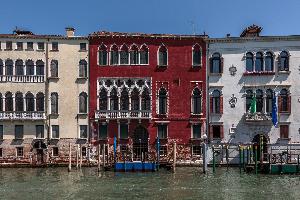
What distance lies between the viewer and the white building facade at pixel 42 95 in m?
39.7

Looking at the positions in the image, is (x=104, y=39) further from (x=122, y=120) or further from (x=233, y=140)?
(x=233, y=140)

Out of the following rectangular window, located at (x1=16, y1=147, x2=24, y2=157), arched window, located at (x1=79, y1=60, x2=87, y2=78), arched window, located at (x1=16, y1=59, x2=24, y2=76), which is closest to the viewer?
rectangular window, located at (x1=16, y1=147, x2=24, y2=157)

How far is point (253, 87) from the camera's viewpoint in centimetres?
3947

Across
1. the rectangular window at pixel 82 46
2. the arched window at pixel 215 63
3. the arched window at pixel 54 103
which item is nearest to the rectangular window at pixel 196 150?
the arched window at pixel 215 63

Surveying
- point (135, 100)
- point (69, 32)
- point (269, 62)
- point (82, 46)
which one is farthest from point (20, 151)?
point (269, 62)

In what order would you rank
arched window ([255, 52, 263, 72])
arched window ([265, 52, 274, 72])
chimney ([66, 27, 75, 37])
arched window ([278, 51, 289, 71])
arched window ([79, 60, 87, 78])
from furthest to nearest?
arched window ([79, 60, 87, 78]) < chimney ([66, 27, 75, 37]) < arched window ([255, 52, 263, 72]) < arched window ([265, 52, 274, 72]) < arched window ([278, 51, 289, 71])

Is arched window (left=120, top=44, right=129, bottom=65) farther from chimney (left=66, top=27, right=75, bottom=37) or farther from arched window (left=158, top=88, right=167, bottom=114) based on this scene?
chimney (left=66, top=27, right=75, bottom=37)

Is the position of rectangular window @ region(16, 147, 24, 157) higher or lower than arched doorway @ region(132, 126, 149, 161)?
lower

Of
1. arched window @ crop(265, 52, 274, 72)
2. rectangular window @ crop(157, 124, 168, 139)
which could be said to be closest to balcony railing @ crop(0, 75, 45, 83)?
rectangular window @ crop(157, 124, 168, 139)

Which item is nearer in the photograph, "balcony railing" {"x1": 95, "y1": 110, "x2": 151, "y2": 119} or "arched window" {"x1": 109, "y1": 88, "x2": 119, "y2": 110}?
"balcony railing" {"x1": 95, "y1": 110, "x2": 151, "y2": 119}

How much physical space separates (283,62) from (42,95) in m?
19.3

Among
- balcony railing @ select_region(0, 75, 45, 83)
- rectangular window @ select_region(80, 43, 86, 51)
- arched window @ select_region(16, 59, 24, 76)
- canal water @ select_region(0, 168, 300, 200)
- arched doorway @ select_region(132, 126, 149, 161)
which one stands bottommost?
canal water @ select_region(0, 168, 300, 200)

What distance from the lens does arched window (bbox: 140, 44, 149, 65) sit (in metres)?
40.3

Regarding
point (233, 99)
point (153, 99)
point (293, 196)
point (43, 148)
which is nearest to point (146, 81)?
point (153, 99)
